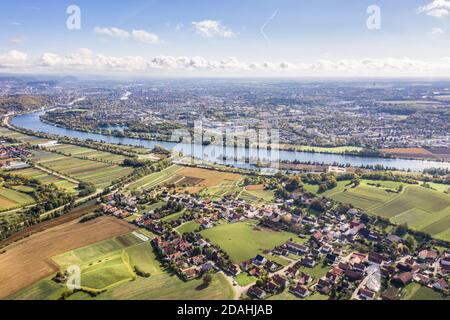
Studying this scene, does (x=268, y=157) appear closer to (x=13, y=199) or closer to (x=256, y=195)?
(x=256, y=195)

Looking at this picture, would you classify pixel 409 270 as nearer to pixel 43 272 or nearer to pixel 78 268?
pixel 78 268

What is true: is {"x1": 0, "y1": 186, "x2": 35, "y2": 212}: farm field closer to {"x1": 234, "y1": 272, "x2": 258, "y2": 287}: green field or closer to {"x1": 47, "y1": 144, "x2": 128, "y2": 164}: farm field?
{"x1": 47, "y1": 144, "x2": 128, "y2": 164}: farm field

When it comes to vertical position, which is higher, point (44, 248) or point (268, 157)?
point (268, 157)

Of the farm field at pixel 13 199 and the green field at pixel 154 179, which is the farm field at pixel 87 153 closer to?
the green field at pixel 154 179

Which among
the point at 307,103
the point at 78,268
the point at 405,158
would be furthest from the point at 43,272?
the point at 307,103

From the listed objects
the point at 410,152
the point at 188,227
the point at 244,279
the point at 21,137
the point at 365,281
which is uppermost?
the point at 21,137

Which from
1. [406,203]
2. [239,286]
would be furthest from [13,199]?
[406,203]

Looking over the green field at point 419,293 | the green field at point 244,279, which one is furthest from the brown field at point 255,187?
the green field at point 419,293

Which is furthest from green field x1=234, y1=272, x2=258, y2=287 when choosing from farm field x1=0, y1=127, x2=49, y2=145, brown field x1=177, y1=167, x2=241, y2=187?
farm field x1=0, y1=127, x2=49, y2=145
